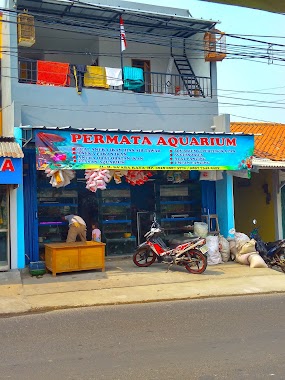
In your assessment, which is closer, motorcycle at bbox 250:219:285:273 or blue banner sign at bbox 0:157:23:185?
blue banner sign at bbox 0:157:23:185

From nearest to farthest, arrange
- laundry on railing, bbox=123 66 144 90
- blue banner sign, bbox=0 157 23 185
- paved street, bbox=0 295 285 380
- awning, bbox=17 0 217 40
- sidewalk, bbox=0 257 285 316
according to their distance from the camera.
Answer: paved street, bbox=0 295 285 380 < sidewalk, bbox=0 257 285 316 < blue banner sign, bbox=0 157 23 185 < awning, bbox=17 0 217 40 < laundry on railing, bbox=123 66 144 90

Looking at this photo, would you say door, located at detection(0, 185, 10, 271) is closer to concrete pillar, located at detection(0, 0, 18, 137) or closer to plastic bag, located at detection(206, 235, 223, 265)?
concrete pillar, located at detection(0, 0, 18, 137)

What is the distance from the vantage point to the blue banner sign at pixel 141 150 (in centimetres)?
1116

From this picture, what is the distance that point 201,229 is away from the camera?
13188 millimetres

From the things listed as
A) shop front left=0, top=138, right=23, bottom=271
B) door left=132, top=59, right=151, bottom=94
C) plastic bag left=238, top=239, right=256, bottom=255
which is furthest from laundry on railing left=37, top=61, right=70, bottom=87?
plastic bag left=238, top=239, right=256, bottom=255

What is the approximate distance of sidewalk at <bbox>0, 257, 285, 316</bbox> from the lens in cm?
866

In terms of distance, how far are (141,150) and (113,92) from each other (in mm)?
2264

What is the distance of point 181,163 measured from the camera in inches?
485

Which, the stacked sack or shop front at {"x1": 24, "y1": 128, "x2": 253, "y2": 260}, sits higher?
shop front at {"x1": 24, "y1": 128, "x2": 253, "y2": 260}

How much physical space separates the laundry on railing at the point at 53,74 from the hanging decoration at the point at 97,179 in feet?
10.00

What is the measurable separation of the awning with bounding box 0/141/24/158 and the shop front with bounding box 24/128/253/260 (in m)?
0.44

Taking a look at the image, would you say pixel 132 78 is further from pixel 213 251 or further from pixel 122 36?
pixel 213 251

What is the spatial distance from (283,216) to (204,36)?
23.4ft

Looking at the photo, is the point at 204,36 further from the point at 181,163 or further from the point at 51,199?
the point at 51,199
